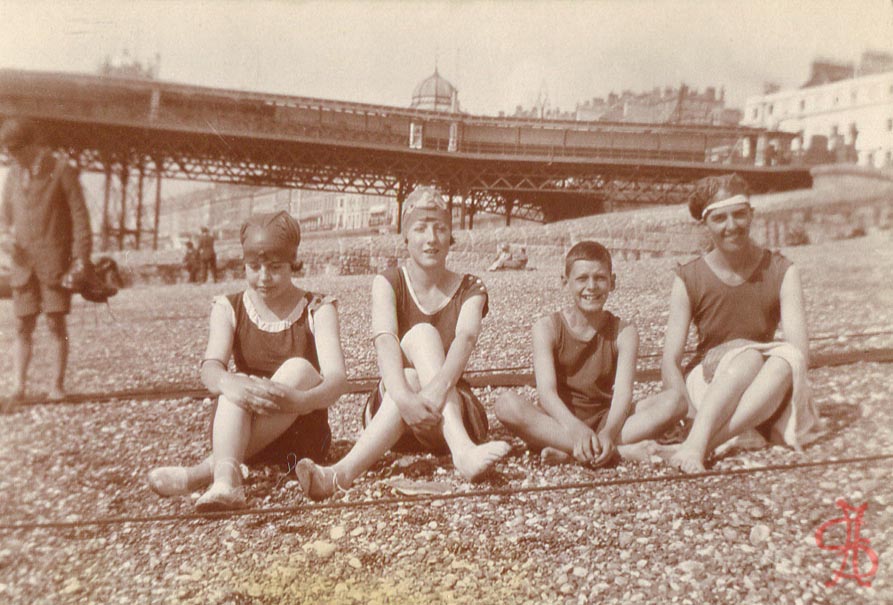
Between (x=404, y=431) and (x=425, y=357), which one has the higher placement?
(x=425, y=357)

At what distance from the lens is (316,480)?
1835 millimetres

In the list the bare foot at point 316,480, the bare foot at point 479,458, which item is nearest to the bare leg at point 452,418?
the bare foot at point 479,458

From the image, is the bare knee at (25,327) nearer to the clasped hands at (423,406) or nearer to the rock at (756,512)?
the clasped hands at (423,406)

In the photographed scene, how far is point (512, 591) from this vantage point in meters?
1.74

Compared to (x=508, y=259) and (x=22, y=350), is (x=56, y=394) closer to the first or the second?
(x=22, y=350)

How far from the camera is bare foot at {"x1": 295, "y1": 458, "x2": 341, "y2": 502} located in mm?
1820

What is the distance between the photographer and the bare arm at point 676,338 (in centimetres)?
220

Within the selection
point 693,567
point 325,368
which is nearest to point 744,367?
point 693,567

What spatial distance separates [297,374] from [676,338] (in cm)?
112

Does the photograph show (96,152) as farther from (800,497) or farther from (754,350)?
(800,497)

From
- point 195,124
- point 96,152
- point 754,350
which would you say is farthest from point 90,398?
point 754,350

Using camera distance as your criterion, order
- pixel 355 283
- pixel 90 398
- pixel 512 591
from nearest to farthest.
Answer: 1. pixel 512 591
2. pixel 90 398
3. pixel 355 283

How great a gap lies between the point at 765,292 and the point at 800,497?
61 centimetres

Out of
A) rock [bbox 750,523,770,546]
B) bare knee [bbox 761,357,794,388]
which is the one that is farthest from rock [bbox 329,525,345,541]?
bare knee [bbox 761,357,794,388]
